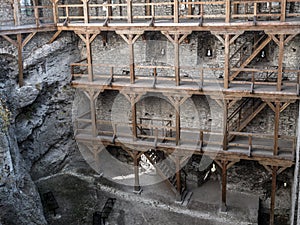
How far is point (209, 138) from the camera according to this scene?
61.3ft

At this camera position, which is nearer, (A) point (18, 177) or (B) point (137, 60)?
(A) point (18, 177)

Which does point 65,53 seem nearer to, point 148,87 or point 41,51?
point 41,51

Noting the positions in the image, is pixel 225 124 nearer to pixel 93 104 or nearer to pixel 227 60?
pixel 227 60

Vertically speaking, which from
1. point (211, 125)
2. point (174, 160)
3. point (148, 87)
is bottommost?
point (174, 160)

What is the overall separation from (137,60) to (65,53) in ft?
12.3

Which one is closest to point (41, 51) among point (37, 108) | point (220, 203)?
point (37, 108)

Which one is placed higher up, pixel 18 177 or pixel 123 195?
pixel 18 177

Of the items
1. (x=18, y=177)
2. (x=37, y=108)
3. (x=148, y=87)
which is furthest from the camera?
(x=37, y=108)

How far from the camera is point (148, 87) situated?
17828 mm

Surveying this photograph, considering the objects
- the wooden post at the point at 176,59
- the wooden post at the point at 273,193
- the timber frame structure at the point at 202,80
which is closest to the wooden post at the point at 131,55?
the timber frame structure at the point at 202,80

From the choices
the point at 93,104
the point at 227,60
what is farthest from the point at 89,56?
the point at 227,60

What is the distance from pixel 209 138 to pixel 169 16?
6.07 metres

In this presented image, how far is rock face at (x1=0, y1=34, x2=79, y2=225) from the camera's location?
1530cm

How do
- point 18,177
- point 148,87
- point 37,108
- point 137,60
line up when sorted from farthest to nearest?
point 137,60 < point 37,108 < point 148,87 < point 18,177
